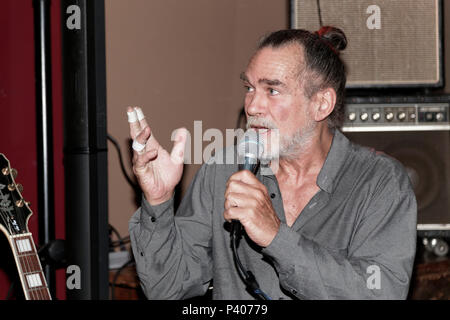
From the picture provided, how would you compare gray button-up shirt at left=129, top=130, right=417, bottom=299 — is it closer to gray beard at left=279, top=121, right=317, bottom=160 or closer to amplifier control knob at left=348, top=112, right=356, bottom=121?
gray beard at left=279, top=121, right=317, bottom=160

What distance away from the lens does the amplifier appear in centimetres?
237

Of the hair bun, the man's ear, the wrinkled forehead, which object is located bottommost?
the man's ear

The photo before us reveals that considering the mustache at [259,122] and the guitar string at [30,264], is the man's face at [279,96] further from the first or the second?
the guitar string at [30,264]

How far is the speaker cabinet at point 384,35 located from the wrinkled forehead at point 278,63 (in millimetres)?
687

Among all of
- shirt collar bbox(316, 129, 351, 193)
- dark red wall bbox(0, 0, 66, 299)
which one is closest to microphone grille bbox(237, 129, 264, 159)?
shirt collar bbox(316, 129, 351, 193)

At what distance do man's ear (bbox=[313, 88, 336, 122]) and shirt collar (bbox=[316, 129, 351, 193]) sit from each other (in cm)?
8

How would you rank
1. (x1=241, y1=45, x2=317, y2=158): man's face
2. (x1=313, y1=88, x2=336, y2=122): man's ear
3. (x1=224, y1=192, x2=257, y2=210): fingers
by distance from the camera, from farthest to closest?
(x1=313, y1=88, x2=336, y2=122): man's ear < (x1=241, y1=45, x2=317, y2=158): man's face < (x1=224, y1=192, x2=257, y2=210): fingers

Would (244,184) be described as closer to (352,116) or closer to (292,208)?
(292,208)

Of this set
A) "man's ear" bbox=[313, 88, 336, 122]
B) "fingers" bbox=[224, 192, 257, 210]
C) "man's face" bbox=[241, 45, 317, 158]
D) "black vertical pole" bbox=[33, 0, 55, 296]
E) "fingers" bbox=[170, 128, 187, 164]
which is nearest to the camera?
"fingers" bbox=[224, 192, 257, 210]

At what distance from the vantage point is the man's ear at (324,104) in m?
1.80

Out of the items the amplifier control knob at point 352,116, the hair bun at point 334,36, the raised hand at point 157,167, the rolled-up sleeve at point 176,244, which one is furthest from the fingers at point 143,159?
the amplifier control knob at point 352,116

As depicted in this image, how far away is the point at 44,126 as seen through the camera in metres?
2.13
